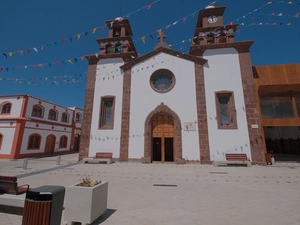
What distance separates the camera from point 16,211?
3551mm

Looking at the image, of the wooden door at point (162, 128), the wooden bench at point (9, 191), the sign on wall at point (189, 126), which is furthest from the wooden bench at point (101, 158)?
the wooden bench at point (9, 191)

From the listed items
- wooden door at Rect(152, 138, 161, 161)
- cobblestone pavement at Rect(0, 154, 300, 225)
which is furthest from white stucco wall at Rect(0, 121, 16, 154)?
cobblestone pavement at Rect(0, 154, 300, 225)

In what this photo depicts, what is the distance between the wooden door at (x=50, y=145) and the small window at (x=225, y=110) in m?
18.9

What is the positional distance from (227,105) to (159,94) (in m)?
5.31

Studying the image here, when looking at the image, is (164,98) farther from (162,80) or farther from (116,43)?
(116,43)

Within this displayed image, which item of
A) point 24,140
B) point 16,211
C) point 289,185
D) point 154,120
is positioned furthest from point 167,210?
point 24,140

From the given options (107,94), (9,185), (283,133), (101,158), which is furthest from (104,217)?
(283,133)

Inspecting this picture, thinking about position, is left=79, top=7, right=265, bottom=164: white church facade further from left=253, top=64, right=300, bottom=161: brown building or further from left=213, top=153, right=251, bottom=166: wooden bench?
left=253, top=64, right=300, bottom=161: brown building

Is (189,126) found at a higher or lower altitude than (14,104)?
lower

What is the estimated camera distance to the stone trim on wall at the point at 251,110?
35.1ft

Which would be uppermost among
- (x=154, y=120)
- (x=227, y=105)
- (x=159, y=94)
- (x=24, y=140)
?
(x=159, y=94)

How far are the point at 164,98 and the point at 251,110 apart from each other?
6372mm

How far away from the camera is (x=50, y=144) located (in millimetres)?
19172

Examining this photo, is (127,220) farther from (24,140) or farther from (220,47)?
(24,140)
